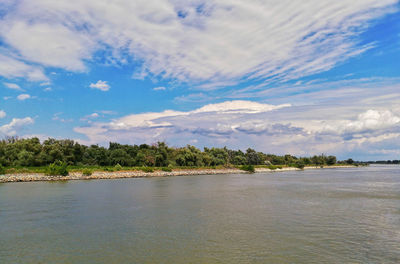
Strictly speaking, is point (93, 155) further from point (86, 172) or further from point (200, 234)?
point (200, 234)

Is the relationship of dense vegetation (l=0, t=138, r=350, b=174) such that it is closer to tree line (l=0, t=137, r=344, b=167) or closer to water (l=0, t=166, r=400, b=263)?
tree line (l=0, t=137, r=344, b=167)

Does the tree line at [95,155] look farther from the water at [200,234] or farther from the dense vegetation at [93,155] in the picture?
the water at [200,234]

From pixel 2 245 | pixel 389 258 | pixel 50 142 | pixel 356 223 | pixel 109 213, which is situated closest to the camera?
pixel 389 258

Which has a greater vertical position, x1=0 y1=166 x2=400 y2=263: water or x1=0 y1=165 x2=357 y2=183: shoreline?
x1=0 y1=165 x2=357 y2=183: shoreline

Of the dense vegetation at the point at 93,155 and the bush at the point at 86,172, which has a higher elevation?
the dense vegetation at the point at 93,155

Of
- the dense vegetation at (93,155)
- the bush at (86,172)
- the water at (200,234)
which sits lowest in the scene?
the water at (200,234)

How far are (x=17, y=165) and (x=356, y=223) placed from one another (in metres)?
84.1

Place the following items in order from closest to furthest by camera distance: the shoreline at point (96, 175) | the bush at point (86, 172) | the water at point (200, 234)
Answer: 1. the water at point (200, 234)
2. the shoreline at point (96, 175)
3. the bush at point (86, 172)

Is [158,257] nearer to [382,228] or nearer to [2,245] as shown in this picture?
[2,245]

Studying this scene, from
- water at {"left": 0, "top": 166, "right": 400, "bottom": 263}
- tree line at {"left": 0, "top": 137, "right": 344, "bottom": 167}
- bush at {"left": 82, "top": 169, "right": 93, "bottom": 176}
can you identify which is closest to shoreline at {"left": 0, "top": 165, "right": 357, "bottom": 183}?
bush at {"left": 82, "top": 169, "right": 93, "bottom": 176}

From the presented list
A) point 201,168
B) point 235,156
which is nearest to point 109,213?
point 201,168

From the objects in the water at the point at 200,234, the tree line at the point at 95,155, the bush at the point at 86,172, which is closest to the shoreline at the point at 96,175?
the bush at the point at 86,172

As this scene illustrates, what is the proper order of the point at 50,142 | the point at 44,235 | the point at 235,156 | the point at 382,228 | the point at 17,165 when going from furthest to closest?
the point at 235,156
the point at 50,142
the point at 17,165
the point at 382,228
the point at 44,235

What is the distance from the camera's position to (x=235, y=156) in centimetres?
16225
